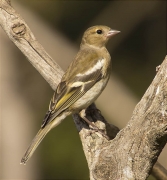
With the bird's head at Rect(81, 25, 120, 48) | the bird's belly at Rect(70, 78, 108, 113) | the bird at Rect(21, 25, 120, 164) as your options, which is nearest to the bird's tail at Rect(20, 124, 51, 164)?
the bird at Rect(21, 25, 120, 164)

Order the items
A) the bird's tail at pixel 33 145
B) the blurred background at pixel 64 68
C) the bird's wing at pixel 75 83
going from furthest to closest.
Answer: the blurred background at pixel 64 68 → the bird's wing at pixel 75 83 → the bird's tail at pixel 33 145

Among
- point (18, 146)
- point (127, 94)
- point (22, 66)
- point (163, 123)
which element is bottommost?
point (18, 146)

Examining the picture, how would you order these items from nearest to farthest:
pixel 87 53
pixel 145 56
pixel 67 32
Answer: pixel 87 53 < pixel 67 32 < pixel 145 56

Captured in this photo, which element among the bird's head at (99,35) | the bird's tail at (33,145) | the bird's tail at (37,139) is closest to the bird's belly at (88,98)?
the bird's tail at (37,139)

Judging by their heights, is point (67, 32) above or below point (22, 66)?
above

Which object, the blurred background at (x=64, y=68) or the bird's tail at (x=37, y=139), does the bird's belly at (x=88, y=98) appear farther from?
the blurred background at (x=64, y=68)

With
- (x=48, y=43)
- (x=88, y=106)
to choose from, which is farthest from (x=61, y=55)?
(x=88, y=106)

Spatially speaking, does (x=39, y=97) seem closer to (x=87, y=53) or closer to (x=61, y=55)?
(x=61, y=55)
